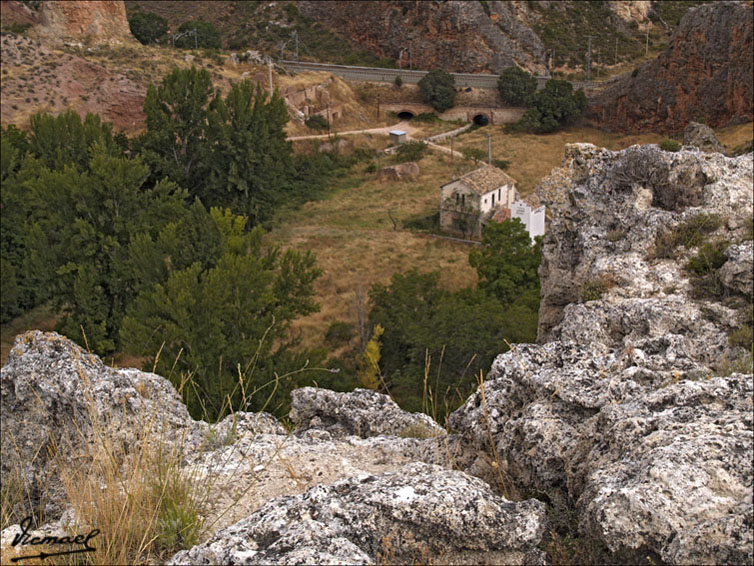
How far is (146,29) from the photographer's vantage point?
7100 centimetres

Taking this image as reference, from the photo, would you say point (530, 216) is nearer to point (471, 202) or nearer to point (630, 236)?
point (471, 202)

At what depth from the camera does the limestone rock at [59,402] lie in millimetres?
6133

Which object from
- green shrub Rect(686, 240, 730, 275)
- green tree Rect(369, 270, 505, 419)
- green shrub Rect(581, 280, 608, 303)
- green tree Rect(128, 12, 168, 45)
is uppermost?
green tree Rect(128, 12, 168, 45)

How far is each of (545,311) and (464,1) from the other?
72.9 m

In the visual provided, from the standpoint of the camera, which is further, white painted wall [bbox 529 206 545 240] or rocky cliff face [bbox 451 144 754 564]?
white painted wall [bbox 529 206 545 240]

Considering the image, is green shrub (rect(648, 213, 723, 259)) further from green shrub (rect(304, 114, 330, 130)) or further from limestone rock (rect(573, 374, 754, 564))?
green shrub (rect(304, 114, 330, 130))

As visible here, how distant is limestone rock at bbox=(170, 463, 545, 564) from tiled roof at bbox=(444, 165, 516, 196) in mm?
39930

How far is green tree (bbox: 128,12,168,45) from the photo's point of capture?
7088 cm

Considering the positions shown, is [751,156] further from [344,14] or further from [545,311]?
[344,14]

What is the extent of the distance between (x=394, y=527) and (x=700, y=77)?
199ft

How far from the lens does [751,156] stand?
10398mm

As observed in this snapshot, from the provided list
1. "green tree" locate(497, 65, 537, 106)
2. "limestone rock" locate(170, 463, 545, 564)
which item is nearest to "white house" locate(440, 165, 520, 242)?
"green tree" locate(497, 65, 537, 106)

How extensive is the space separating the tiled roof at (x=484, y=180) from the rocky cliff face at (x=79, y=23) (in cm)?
3632

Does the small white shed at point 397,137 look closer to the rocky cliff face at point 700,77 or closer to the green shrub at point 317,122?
the green shrub at point 317,122
